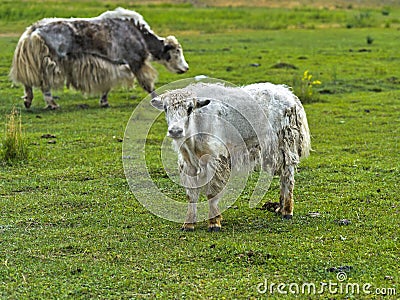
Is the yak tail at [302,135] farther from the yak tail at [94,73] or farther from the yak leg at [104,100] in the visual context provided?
the yak leg at [104,100]

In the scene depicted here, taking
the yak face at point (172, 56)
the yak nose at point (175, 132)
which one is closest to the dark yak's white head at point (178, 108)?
the yak nose at point (175, 132)

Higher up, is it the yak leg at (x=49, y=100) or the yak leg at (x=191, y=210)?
the yak leg at (x=191, y=210)

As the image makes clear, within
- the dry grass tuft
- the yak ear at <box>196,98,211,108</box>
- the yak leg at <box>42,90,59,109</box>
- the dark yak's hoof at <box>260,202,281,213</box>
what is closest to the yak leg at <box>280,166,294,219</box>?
the dark yak's hoof at <box>260,202,281,213</box>

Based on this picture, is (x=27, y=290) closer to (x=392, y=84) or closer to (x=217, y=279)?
(x=217, y=279)

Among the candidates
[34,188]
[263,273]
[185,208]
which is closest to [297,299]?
[263,273]

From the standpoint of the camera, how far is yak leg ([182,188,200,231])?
6.68m

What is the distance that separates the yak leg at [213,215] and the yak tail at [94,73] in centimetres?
838

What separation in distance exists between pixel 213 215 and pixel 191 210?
228 millimetres

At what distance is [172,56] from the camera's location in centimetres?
1582

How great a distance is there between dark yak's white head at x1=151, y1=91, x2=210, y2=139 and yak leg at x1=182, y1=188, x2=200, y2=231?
689 mm

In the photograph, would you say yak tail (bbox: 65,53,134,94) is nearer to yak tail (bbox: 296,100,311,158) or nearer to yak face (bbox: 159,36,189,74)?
yak face (bbox: 159,36,189,74)

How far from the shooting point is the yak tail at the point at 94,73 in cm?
1444

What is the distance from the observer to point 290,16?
3650 cm

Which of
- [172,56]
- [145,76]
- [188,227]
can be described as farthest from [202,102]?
[172,56]
